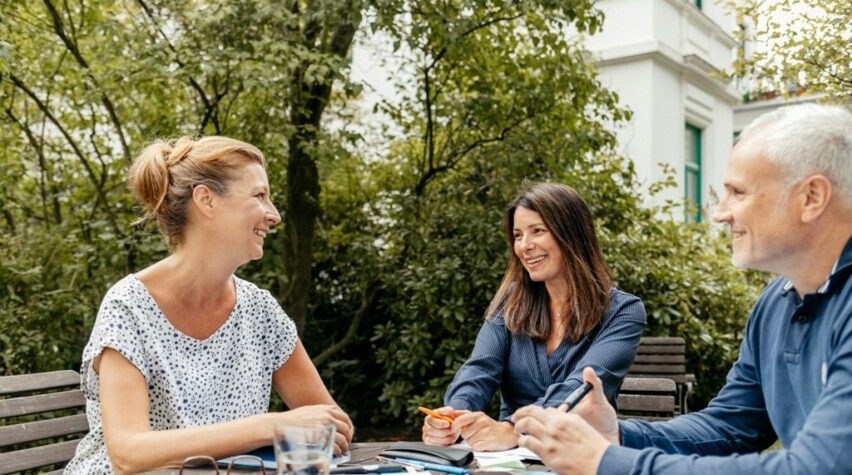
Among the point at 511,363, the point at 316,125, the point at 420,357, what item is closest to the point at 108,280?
the point at 316,125

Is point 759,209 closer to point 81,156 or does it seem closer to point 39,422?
point 39,422

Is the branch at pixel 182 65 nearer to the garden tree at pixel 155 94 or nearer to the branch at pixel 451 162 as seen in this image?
the garden tree at pixel 155 94

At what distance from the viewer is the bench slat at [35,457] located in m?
2.36

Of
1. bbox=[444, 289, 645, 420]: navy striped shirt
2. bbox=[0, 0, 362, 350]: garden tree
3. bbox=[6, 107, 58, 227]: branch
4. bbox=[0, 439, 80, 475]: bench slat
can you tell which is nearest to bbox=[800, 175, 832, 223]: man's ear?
bbox=[444, 289, 645, 420]: navy striped shirt

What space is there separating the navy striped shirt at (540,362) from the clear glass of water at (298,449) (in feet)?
4.78

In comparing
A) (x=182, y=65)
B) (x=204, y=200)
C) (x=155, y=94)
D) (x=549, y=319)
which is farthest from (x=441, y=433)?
(x=155, y=94)

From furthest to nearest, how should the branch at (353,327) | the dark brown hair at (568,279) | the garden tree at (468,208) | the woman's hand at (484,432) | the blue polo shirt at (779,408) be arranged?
the branch at (353,327) → the garden tree at (468,208) → the dark brown hair at (568,279) → the woman's hand at (484,432) → the blue polo shirt at (779,408)

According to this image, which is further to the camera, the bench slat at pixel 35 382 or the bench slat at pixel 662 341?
the bench slat at pixel 662 341

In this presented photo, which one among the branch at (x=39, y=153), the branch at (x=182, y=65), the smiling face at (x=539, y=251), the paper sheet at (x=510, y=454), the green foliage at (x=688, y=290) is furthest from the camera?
the green foliage at (x=688, y=290)

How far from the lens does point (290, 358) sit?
270 cm

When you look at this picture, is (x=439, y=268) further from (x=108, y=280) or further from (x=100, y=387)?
(x=100, y=387)

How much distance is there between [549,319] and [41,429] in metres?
1.87

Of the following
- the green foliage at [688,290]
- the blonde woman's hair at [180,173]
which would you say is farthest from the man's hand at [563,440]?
the green foliage at [688,290]

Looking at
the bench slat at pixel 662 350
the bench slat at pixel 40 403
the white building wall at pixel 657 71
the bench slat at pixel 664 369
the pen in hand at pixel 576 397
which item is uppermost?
the white building wall at pixel 657 71
